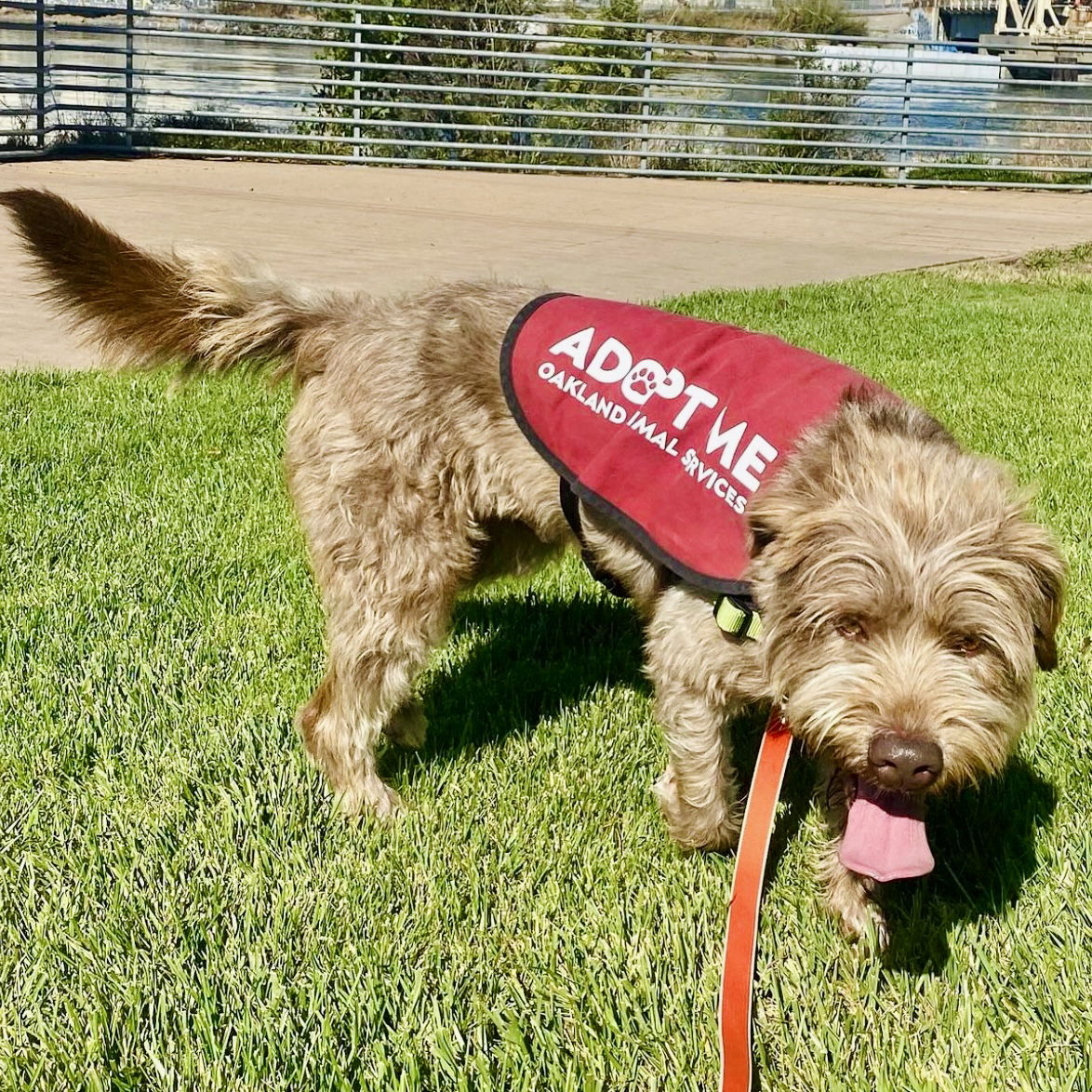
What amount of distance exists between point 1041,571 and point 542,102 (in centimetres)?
2122

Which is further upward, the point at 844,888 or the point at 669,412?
the point at 669,412

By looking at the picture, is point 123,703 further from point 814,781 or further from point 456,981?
point 814,781

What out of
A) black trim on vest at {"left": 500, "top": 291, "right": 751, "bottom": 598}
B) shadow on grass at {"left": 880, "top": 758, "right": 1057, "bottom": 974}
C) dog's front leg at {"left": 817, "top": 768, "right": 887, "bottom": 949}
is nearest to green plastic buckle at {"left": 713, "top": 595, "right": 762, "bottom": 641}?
black trim on vest at {"left": 500, "top": 291, "right": 751, "bottom": 598}

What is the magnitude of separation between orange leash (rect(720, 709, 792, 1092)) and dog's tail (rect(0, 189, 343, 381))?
1971 mm

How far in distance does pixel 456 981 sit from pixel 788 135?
71.4 feet

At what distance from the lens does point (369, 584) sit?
152 inches

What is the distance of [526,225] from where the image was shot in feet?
48.3

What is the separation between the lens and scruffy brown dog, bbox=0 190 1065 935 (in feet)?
9.29

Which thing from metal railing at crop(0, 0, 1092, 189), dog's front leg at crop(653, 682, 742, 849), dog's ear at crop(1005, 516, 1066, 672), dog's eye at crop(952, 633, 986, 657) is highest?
metal railing at crop(0, 0, 1092, 189)

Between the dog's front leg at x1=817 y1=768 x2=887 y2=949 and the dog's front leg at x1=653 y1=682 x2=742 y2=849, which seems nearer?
the dog's front leg at x1=817 y1=768 x2=887 y2=949

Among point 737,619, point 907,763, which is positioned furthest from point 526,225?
point 907,763

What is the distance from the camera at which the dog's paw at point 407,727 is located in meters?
4.21

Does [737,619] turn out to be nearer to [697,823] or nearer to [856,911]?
[697,823]

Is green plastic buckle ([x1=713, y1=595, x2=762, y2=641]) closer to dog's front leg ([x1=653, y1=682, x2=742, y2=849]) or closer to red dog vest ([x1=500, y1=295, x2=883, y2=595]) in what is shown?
red dog vest ([x1=500, y1=295, x2=883, y2=595])
